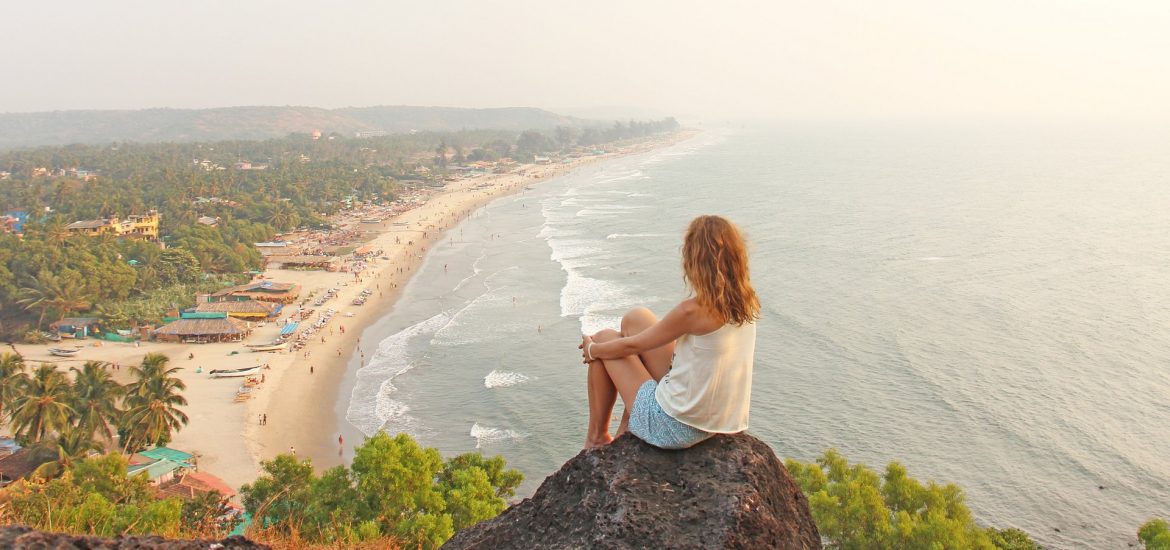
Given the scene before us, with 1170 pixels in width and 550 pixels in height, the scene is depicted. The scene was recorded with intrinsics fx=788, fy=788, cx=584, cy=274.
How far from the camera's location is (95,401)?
2025 centimetres

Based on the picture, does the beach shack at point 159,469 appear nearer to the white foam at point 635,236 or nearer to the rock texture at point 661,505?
the rock texture at point 661,505

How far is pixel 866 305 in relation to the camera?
34594 mm

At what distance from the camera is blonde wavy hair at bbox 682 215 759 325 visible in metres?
3.81

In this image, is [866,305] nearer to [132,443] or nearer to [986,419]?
[986,419]

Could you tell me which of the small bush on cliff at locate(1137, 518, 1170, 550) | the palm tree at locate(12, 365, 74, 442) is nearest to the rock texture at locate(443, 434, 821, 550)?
the small bush on cliff at locate(1137, 518, 1170, 550)

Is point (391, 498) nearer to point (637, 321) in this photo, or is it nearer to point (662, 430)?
point (637, 321)

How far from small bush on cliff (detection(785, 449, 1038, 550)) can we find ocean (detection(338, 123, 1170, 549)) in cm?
432

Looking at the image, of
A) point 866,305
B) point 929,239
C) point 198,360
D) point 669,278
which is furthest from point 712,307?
point 929,239

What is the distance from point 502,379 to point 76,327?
19873 mm

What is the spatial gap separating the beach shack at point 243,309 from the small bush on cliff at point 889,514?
2786cm

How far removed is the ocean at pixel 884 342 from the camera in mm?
20656

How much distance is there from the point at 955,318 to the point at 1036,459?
1257 cm

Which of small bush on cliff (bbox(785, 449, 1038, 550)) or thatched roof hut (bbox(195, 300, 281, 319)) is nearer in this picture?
small bush on cliff (bbox(785, 449, 1038, 550))

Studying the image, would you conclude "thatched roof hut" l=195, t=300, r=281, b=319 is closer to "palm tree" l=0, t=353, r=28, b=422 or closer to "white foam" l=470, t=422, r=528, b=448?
"palm tree" l=0, t=353, r=28, b=422
